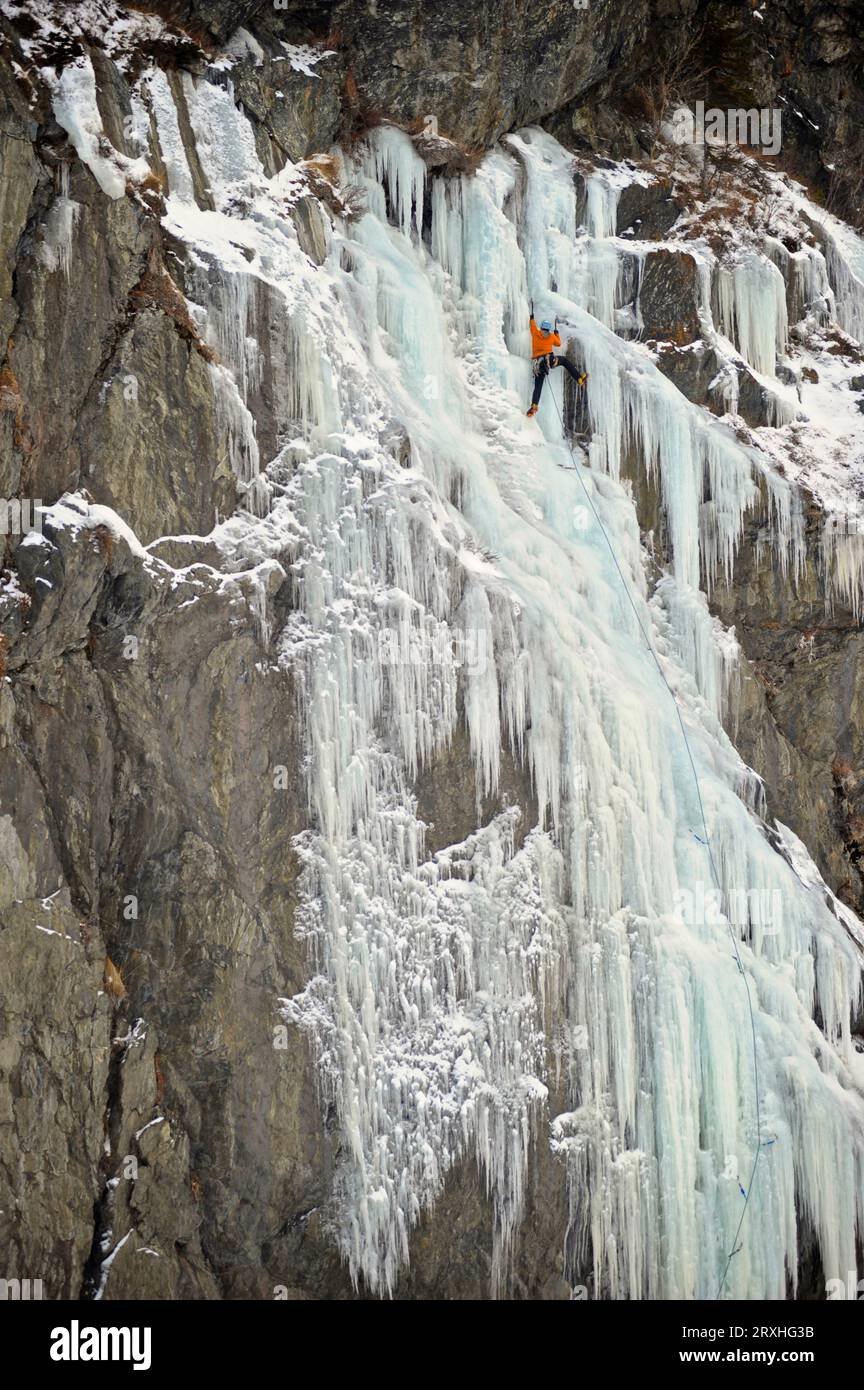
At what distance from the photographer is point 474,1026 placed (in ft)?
36.8

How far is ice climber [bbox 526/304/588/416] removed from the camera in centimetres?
1360

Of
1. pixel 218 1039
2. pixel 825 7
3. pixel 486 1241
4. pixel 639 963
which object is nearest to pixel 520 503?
pixel 639 963

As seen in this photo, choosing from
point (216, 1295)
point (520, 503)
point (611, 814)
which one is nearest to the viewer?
point (216, 1295)

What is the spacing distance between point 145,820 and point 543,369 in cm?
616

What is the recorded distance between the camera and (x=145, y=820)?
33.8 ft

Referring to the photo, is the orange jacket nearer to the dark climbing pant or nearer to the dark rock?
the dark climbing pant

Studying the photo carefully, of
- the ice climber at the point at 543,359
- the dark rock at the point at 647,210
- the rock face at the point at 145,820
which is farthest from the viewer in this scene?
the dark rock at the point at 647,210

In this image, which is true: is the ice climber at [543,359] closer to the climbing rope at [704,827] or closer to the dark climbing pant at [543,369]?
the dark climbing pant at [543,369]

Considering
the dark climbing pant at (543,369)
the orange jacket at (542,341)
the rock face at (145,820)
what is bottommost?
the rock face at (145,820)

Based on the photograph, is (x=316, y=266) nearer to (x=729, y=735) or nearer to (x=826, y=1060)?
(x=729, y=735)

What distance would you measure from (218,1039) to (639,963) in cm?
358

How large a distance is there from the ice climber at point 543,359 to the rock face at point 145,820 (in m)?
3.14

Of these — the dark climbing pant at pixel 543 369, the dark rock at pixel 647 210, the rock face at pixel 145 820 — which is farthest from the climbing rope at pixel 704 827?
the dark rock at pixel 647 210

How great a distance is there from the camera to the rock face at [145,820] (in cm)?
960
